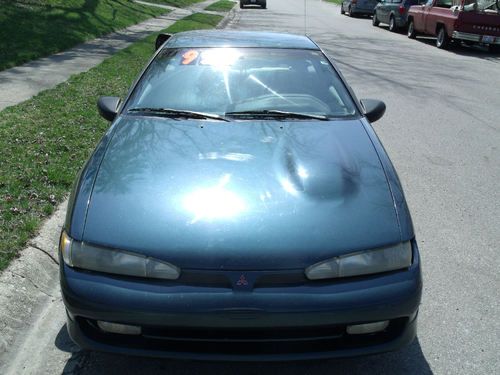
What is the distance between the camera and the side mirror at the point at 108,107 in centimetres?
396

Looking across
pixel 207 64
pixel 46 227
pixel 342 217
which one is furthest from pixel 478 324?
pixel 46 227

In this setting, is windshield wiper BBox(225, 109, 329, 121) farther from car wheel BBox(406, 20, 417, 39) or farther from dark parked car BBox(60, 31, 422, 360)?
car wheel BBox(406, 20, 417, 39)

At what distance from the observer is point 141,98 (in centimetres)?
389

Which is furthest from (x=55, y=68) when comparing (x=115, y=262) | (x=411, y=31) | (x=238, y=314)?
(x=411, y=31)

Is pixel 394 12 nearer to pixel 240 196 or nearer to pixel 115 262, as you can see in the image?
pixel 240 196

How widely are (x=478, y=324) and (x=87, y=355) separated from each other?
2.23 m

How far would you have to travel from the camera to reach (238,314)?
2.40 meters

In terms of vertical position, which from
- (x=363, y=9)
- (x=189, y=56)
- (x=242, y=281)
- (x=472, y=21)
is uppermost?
(x=189, y=56)

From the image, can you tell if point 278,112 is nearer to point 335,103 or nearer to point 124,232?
point 335,103

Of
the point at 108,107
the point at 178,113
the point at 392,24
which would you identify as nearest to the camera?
the point at 178,113

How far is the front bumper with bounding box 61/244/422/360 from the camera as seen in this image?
240cm

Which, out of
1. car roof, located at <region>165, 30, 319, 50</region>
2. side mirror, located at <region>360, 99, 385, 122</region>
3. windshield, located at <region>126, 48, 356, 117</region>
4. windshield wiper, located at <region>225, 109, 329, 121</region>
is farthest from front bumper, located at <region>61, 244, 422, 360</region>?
car roof, located at <region>165, 30, 319, 50</region>

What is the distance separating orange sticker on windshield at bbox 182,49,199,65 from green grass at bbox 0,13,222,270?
1.53 meters

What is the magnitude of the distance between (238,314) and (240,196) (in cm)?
63
